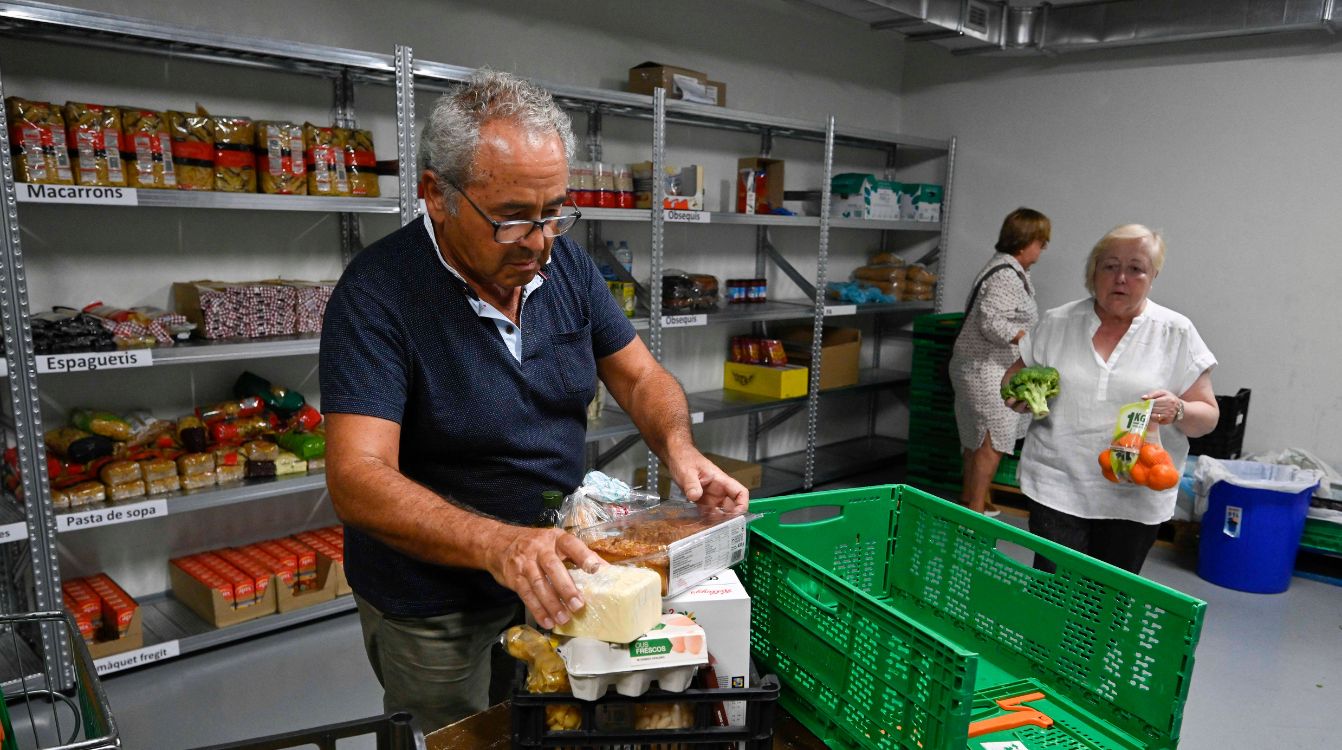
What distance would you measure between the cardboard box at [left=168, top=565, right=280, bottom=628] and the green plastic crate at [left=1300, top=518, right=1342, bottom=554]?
4626mm

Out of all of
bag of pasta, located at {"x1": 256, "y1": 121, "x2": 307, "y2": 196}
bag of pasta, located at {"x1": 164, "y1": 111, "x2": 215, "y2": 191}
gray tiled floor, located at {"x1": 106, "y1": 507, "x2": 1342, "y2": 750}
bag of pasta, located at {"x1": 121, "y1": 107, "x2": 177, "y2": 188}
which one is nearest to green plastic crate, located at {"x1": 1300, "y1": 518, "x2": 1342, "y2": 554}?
gray tiled floor, located at {"x1": 106, "y1": 507, "x2": 1342, "y2": 750}

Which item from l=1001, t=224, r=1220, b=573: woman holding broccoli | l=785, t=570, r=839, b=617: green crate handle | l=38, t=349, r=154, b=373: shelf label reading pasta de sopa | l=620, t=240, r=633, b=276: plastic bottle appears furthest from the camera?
l=620, t=240, r=633, b=276: plastic bottle

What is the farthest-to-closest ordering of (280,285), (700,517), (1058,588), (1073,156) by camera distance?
(1073,156) < (280,285) < (1058,588) < (700,517)

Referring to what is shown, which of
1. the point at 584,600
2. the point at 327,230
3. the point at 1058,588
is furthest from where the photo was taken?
the point at 327,230

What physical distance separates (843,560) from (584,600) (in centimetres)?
82

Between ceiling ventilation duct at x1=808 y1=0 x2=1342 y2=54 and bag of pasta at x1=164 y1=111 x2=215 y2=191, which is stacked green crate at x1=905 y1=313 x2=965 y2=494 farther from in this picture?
bag of pasta at x1=164 y1=111 x2=215 y2=191

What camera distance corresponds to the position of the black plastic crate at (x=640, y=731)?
3.45 feet

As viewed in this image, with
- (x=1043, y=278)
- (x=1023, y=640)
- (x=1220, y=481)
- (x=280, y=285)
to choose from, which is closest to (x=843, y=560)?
(x=1023, y=640)

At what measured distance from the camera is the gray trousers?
157cm

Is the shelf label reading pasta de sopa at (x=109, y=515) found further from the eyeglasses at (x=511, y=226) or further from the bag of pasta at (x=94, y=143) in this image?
the eyeglasses at (x=511, y=226)

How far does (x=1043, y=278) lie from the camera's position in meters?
5.63

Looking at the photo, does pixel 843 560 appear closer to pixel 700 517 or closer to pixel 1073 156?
pixel 700 517

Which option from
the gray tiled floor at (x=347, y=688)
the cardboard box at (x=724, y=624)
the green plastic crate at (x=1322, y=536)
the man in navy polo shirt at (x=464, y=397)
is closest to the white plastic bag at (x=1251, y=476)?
the green plastic crate at (x=1322, y=536)

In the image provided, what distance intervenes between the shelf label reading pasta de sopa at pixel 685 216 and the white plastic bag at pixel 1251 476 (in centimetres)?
269
